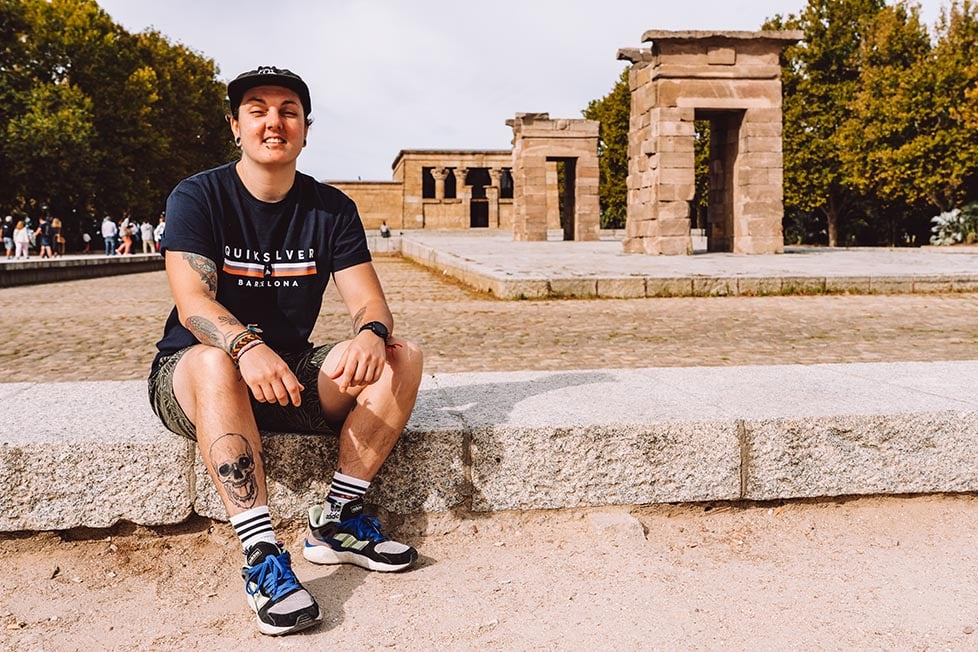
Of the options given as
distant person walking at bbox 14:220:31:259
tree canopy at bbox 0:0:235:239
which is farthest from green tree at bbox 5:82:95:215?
distant person walking at bbox 14:220:31:259

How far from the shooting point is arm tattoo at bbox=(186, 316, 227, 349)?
9.44ft

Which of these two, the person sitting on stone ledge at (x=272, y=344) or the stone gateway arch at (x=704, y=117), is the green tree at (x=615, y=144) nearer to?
the stone gateway arch at (x=704, y=117)

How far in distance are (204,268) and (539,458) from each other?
1.41 meters

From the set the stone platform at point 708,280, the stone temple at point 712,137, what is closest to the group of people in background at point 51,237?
the stone temple at point 712,137

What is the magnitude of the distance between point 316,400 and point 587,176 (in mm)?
31519

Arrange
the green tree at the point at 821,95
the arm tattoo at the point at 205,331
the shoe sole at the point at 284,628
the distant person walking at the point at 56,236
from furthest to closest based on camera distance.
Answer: the green tree at the point at 821,95
the distant person walking at the point at 56,236
the arm tattoo at the point at 205,331
the shoe sole at the point at 284,628

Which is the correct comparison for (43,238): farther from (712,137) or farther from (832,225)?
(832,225)

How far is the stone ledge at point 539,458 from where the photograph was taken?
3.08 m

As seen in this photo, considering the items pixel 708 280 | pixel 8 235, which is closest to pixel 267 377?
pixel 708 280

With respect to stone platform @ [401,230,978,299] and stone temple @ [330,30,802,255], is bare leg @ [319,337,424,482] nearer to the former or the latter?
stone platform @ [401,230,978,299]

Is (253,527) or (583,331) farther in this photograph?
(583,331)

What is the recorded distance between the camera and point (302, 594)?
255cm

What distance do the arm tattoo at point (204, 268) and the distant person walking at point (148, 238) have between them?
113 ft

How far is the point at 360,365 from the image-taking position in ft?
9.59
